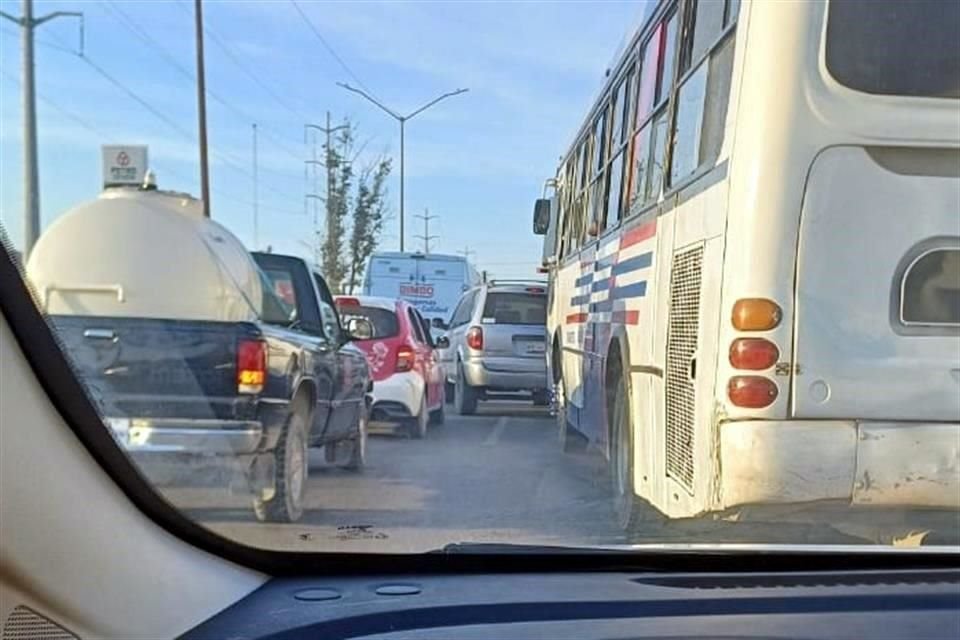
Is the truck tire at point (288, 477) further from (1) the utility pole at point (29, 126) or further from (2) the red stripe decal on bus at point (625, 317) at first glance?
(2) the red stripe decal on bus at point (625, 317)

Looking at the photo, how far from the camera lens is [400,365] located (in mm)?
6363

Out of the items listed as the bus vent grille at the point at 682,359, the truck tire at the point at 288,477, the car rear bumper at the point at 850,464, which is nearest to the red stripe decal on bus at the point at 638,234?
the bus vent grille at the point at 682,359

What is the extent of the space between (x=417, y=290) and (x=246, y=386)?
52.3 inches

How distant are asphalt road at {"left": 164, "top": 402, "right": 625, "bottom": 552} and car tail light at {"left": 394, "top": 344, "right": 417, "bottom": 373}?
0.42 meters

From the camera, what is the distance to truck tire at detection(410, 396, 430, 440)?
5617mm

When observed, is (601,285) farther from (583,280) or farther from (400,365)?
(400,365)

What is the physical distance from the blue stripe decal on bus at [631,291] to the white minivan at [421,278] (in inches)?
33.9

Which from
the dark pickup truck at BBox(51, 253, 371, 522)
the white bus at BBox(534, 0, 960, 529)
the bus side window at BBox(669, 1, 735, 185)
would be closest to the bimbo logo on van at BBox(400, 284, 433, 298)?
the dark pickup truck at BBox(51, 253, 371, 522)

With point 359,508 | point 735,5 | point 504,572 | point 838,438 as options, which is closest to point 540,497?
point 359,508

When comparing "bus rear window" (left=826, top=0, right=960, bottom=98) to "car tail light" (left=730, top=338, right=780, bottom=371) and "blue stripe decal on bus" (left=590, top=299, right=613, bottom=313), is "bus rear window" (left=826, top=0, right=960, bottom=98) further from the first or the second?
"blue stripe decal on bus" (left=590, top=299, right=613, bottom=313)

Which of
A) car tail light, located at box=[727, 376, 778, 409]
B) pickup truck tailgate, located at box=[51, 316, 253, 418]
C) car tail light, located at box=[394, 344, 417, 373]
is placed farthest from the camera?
car tail light, located at box=[394, 344, 417, 373]

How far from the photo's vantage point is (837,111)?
3848 millimetres

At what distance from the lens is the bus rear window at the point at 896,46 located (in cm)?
376

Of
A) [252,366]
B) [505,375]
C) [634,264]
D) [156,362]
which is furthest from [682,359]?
[505,375]
